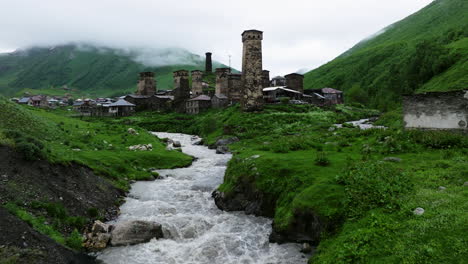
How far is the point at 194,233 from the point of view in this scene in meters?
17.2

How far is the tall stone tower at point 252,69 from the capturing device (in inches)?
2660

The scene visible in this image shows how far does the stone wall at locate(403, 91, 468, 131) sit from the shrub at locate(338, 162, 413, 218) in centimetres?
1077

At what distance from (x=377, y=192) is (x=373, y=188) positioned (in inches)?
10.0

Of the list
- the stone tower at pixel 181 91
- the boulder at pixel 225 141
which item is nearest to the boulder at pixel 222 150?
the boulder at pixel 225 141

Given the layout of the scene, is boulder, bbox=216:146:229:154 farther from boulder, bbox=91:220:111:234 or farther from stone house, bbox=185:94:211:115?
stone house, bbox=185:94:211:115

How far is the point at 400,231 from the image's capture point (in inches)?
418

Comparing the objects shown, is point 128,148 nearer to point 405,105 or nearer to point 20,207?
point 20,207

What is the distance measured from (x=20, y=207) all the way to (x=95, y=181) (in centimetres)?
727

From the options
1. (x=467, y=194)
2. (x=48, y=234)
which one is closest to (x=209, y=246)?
(x=48, y=234)

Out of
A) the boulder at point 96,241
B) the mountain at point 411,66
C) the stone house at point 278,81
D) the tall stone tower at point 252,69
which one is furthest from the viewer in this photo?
the stone house at point 278,81

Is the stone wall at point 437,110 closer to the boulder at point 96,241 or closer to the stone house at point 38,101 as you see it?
the boulder at point 96,241

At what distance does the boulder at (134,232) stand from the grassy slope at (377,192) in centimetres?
636

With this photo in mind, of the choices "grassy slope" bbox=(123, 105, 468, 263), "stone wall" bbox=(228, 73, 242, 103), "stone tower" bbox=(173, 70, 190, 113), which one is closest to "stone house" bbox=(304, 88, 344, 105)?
"stone wall" bbox=(228, 73, 242, 103)

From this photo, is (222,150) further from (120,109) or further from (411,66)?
(411,66)
